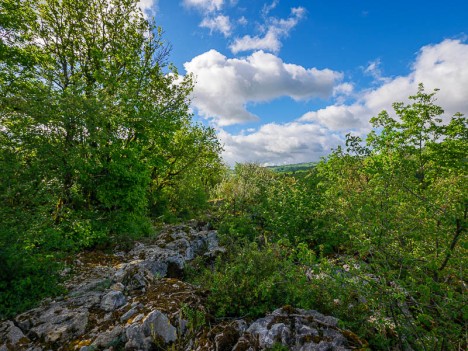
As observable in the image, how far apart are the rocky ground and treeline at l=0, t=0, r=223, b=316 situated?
1141mm

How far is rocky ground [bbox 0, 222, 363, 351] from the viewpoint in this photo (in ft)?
14.6

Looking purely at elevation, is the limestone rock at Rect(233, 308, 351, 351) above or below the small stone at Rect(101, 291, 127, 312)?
above

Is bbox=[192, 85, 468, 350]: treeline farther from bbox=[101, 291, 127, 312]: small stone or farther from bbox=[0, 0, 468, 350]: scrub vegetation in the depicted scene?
bbox=[101, 291, 127, 312]: small stone

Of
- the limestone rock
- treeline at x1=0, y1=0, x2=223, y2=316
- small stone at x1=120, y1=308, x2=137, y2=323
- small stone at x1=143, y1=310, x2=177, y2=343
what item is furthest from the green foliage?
treeline at x1=0, y1=0, x2=223, y2=316

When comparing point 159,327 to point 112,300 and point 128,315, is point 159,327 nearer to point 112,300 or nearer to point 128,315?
point 128,315

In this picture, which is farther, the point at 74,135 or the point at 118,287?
the point at 74,135

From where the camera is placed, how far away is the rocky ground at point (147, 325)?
4.44 metres

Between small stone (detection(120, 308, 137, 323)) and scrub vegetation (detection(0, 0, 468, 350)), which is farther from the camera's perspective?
small stone (detection(120, 308, 137, 323))

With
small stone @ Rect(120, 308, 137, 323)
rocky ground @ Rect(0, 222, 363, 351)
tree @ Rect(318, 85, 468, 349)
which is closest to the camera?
tree @ Rect(318, 85, 468, 349)

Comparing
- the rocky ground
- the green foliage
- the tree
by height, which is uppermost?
the tree

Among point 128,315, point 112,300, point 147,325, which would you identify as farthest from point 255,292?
point 112,300

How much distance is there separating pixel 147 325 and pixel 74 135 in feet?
27.5

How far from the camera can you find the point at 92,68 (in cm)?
1441

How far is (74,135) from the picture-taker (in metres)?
10.1
